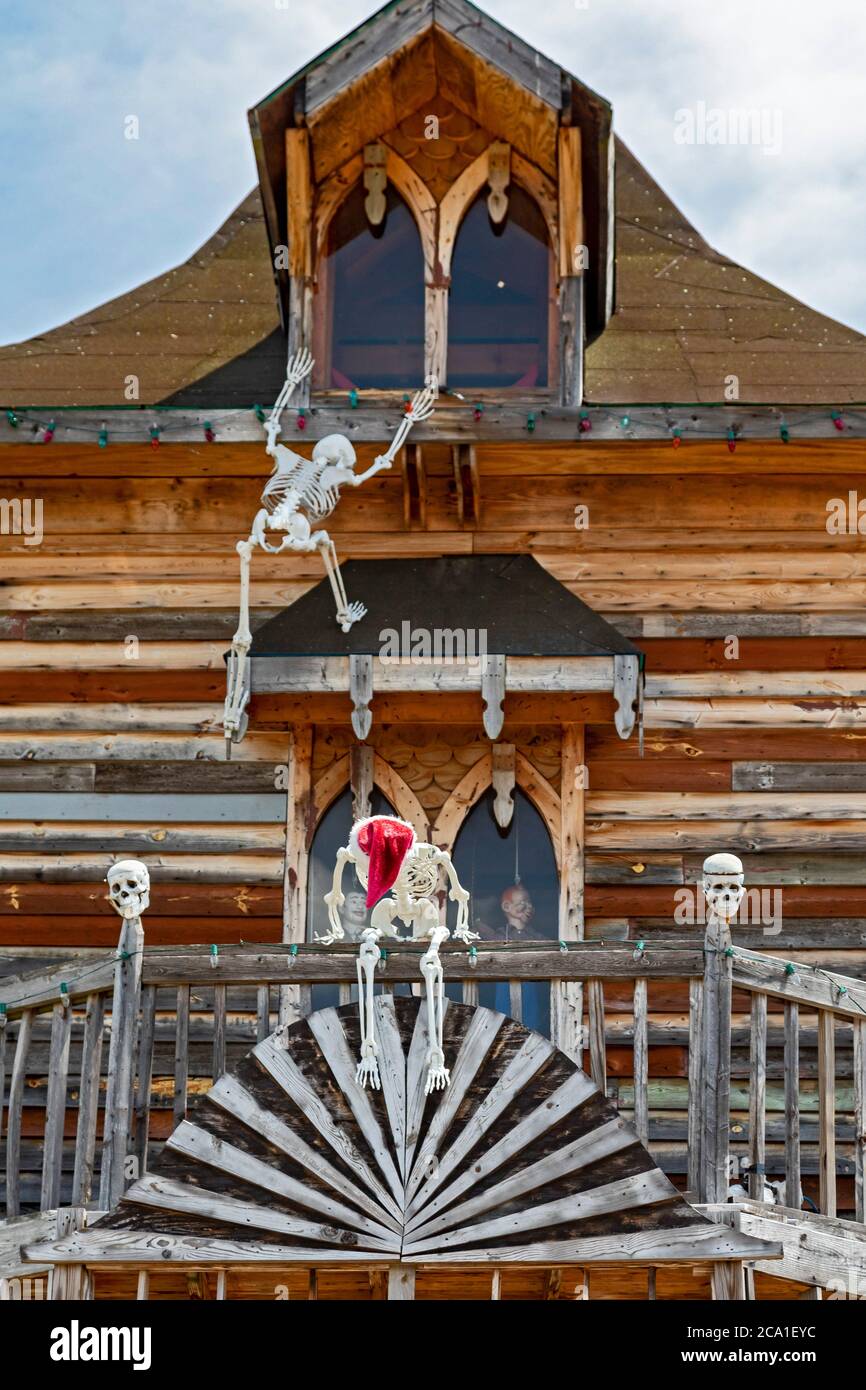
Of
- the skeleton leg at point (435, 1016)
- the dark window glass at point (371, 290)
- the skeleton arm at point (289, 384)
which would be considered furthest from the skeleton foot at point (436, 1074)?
the dark window glass at point (371, 290)

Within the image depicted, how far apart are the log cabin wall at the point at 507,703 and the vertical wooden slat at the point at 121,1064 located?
232 cm

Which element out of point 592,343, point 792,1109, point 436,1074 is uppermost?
point 592,343

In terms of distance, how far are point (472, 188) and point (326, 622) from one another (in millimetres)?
2656

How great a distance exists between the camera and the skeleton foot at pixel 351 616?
10969 millimetres

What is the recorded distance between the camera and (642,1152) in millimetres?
8062

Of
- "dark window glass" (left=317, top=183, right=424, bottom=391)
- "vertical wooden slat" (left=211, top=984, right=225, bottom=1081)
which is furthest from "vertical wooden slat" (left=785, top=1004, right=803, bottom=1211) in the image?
"dark window glass" (left=317, top=183, right=424, bottom=391)

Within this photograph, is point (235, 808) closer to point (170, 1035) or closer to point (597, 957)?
point (170, 1035)

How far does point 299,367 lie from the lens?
11.2 meters

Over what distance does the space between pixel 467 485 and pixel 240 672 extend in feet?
6.00

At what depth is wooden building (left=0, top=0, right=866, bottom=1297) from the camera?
10.8 metres

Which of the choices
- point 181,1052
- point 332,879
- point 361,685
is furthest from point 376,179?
point 181,1052

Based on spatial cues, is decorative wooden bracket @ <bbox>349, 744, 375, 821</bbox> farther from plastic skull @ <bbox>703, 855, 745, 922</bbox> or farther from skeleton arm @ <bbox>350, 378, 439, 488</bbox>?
plastic skull @ <bbox>703, 855, 745, 922</bbox>

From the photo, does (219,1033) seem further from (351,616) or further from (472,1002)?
(351,616)

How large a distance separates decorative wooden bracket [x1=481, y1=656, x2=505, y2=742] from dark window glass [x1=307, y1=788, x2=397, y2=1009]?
2.77 ft
